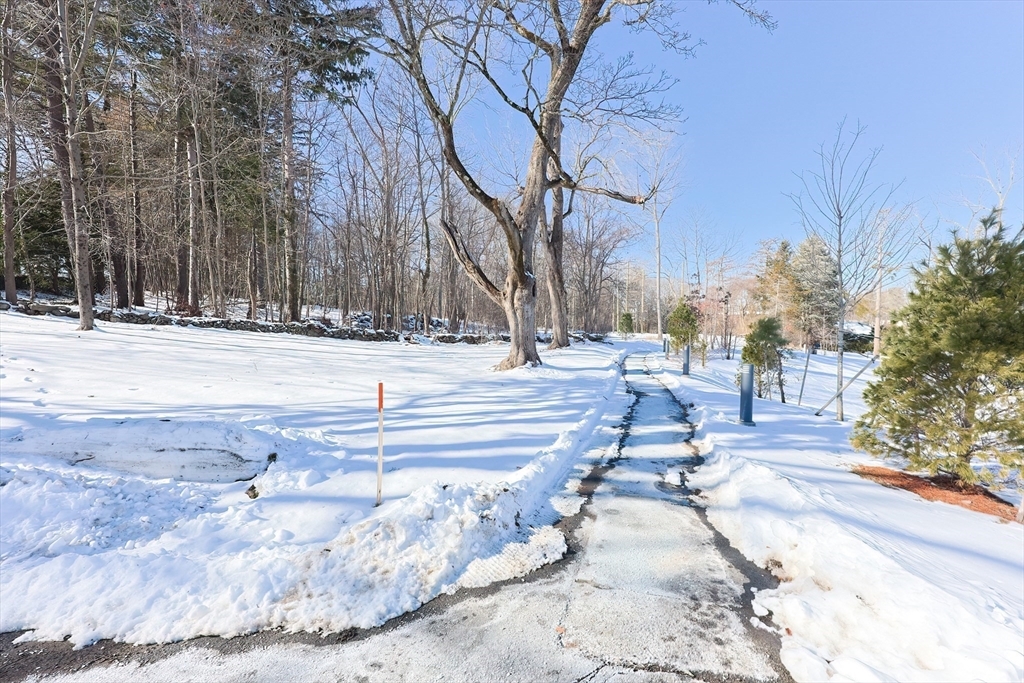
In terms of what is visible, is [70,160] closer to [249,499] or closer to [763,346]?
[249,499]

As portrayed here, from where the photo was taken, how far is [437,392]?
8297 millimetres

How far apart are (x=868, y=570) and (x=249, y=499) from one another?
463 centimetres

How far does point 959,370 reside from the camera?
4953 millimetres

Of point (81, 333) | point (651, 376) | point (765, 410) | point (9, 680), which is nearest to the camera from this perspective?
point (9, 680)

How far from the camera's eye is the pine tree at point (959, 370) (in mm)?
4742

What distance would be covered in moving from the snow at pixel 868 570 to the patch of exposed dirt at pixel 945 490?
235 mm

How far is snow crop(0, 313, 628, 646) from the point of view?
8.33 ft

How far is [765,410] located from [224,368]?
11.4 metres

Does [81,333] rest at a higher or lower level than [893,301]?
lower

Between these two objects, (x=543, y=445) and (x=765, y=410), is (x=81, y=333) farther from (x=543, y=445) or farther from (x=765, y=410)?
(x=765, y=410)

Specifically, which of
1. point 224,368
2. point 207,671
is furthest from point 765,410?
point 224,368

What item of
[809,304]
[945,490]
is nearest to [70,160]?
[945,490]

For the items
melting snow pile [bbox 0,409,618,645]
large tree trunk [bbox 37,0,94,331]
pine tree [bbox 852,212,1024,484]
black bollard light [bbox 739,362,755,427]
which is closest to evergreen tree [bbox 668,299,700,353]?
black bollard light [bbox 739,362,755,427]

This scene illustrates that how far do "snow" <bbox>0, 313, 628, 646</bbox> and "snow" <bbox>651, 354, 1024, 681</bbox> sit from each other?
159cm
